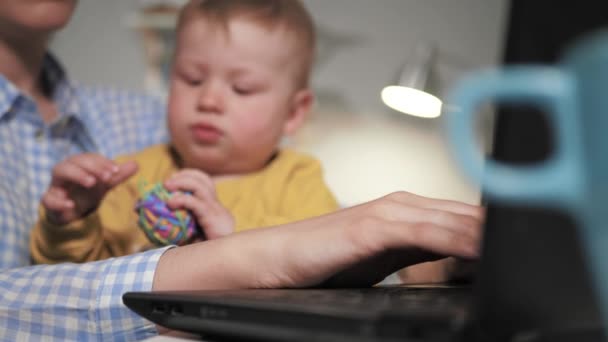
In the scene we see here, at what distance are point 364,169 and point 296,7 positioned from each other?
1299 millimetres

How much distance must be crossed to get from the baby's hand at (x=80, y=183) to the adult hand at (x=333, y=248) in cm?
31

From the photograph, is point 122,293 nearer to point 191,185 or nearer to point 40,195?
point 191,185

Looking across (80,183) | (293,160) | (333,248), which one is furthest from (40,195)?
(333,248)

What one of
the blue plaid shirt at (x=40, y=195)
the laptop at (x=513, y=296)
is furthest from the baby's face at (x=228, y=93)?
the laptop at (x=513, y=296)

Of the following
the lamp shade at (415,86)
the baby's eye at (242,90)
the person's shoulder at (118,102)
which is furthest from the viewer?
the lamp shade at (415,86)

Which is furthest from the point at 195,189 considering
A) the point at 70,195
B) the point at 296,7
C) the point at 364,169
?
the point at 364,169

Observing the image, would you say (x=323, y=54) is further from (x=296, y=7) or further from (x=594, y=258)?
(x=594, y=258)

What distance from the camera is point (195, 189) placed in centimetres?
91

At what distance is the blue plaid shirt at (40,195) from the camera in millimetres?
601

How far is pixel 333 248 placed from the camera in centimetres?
52

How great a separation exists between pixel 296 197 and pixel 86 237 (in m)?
0.34

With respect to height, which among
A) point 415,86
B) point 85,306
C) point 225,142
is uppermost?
point 415,86

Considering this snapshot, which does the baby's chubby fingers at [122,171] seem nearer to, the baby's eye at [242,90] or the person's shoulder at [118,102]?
the baby's eye at [242,90]

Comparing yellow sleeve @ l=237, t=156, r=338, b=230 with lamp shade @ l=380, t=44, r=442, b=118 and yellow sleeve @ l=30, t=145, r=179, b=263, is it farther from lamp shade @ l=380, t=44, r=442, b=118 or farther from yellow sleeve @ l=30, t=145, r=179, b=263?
lamp shade @ l=380, t=44, r=442, b=118
